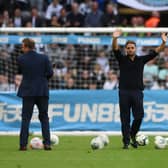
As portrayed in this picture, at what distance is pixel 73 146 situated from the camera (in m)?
15.6

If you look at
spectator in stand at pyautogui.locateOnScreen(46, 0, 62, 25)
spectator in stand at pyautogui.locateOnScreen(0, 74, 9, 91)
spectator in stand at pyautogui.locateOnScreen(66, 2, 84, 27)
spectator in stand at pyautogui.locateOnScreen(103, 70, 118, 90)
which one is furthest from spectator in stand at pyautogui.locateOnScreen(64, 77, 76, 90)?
spectator in stand at pyautogui.locateOnScreen(46, 0, 62, 25)

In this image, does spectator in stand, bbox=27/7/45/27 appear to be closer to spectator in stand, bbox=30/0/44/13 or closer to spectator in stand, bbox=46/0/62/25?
spectator in stand, bbox=46/0/62/25

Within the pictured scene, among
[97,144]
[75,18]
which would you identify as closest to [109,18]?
[75,18]

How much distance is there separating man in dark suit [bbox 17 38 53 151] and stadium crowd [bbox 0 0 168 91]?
558 centimetres

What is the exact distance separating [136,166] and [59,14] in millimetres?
12573

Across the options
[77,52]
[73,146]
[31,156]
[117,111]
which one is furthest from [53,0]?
[31,156]

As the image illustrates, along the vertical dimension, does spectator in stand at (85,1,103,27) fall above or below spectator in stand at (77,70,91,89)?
above

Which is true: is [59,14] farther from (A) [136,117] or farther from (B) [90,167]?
(B) [90,167]

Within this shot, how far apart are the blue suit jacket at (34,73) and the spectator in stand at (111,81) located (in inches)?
241

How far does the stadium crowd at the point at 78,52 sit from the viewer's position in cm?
2091

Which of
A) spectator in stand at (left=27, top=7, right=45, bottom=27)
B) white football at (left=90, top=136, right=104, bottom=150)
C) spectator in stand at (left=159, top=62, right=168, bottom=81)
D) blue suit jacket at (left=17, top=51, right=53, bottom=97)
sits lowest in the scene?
white football at (left=90, top=136, right=104, bottom=150)

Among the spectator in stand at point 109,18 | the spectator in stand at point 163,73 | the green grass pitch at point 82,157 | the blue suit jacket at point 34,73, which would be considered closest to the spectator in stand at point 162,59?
the spectator in stand at point 163,73

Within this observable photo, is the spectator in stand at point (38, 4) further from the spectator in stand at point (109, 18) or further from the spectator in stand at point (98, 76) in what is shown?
the spectator in stand at point (98, 76)

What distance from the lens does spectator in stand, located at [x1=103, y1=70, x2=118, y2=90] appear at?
2056cm
